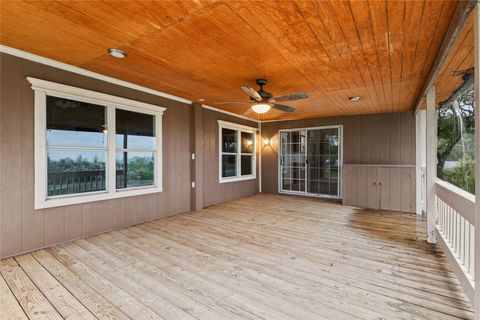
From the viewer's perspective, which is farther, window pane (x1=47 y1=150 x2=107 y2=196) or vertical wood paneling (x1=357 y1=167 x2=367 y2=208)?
vertical wood paneling (x1=357 y1=167 x2=367 y2=208)

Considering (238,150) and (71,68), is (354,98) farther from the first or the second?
(71,68)

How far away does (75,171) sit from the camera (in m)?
3.46

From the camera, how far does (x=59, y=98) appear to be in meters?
3.26

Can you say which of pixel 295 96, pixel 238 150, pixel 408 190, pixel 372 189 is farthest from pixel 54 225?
pixel 408 190

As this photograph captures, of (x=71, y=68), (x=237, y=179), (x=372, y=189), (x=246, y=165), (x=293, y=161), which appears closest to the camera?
(x=71, y=68)

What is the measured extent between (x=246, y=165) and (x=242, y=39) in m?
5.18

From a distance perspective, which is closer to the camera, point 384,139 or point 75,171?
point 75,171

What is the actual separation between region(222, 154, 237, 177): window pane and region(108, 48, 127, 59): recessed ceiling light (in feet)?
12.7

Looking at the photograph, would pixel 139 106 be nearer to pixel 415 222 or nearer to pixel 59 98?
pixel 59 98

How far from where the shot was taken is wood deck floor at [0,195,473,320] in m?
1.87

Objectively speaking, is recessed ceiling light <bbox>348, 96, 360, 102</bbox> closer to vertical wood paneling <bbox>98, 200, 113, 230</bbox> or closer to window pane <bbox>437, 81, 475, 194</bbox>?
window pane <bbox>437, 81, 475, 194</bbox>

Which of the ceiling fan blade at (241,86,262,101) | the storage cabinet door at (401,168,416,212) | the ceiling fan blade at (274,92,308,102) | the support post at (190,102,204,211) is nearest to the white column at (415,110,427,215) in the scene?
the storage cabinet door at (401,168,416,212)

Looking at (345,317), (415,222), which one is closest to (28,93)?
(345,317)

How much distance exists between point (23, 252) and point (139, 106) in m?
2.67
